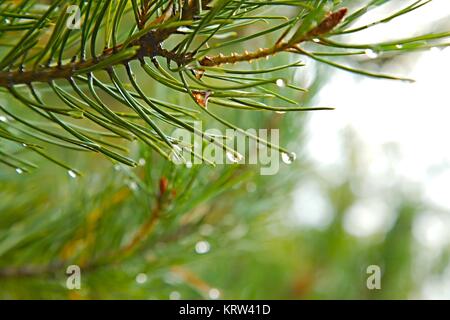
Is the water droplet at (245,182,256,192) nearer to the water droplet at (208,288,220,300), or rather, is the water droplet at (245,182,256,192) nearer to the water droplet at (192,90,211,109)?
the water droplet at (208,288,220,300)

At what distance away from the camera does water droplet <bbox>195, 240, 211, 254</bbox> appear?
61cm

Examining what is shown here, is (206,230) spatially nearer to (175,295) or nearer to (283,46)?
(175,295)

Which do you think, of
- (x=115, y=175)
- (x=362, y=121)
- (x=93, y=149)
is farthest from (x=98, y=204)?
(x=362, y=121)

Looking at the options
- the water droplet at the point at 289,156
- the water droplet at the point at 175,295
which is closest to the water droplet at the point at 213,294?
the water droplet at the point at 175,295

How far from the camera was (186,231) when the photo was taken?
626mm

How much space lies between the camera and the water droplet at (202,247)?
610 mm

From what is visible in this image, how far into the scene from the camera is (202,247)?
619 millimetres

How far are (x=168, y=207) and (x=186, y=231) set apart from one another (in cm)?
11

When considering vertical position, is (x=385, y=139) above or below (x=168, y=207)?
above

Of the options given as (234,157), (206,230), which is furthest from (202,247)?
(234,157)

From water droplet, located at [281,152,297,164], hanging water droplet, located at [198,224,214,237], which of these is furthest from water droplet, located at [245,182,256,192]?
water droplet, located at [281,152,297,164]

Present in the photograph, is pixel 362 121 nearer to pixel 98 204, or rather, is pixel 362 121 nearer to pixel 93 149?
pixel 98 204

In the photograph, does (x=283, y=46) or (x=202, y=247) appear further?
(x=202, y=247)

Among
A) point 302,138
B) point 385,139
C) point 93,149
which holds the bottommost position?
point 93,149
